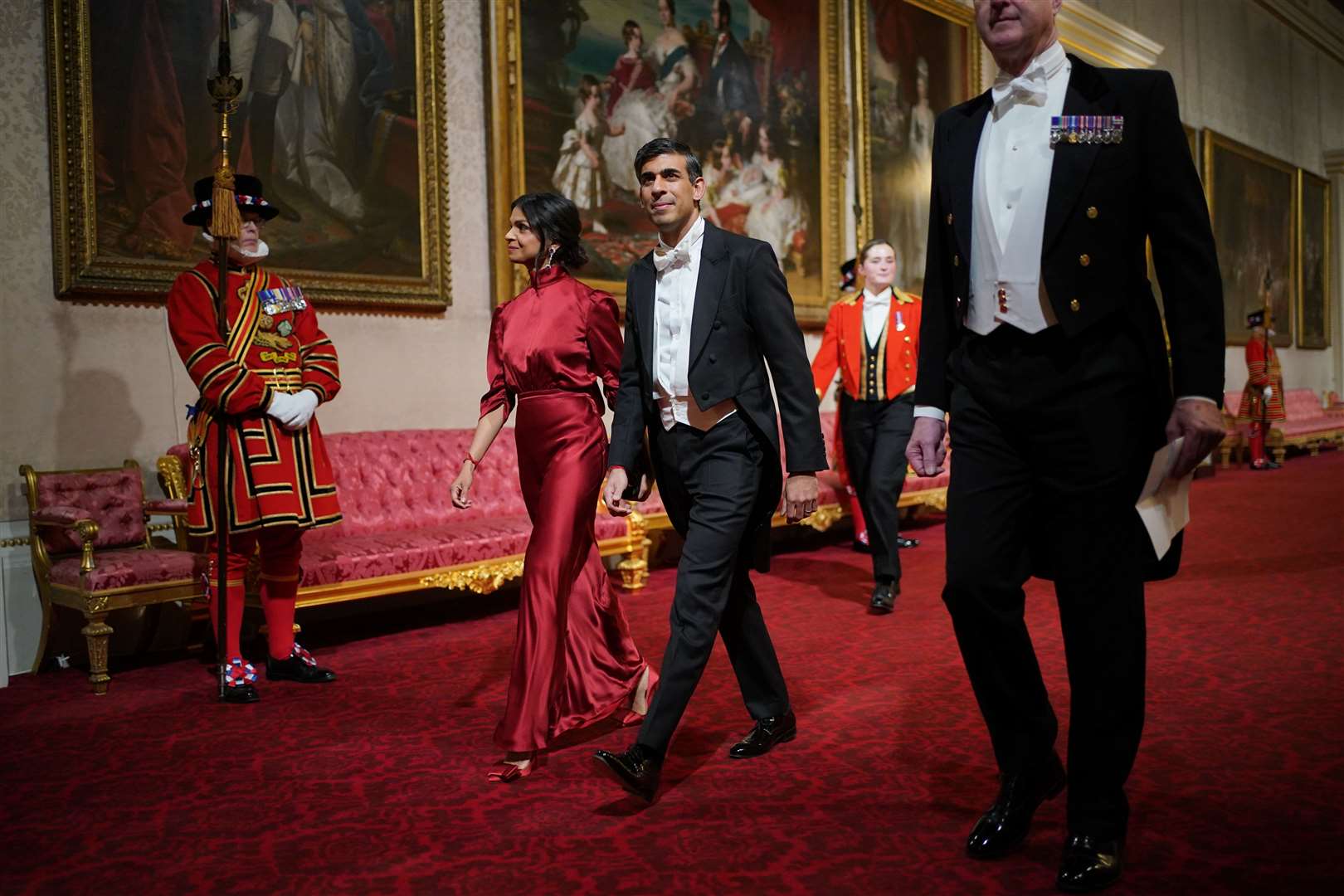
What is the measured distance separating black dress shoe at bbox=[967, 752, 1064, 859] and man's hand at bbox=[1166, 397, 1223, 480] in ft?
2.53

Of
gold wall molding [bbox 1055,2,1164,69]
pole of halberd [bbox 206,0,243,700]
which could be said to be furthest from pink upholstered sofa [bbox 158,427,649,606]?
gold wall molding [bbox 1055,2,1164,69]

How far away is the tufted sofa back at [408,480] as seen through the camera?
224 inches

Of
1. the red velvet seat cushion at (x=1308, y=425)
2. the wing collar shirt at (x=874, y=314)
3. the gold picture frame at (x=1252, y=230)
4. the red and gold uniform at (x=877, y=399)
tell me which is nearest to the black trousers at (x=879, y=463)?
the red and gold uniform at (x=877, y=399)

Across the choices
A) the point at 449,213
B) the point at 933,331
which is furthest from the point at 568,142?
the point at 933,331

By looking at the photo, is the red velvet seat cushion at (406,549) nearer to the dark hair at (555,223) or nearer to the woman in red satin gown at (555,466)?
the woman in red satin gown at (555,466)

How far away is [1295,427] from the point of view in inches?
610

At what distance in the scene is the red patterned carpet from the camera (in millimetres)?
2451

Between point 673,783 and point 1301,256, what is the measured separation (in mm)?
18775

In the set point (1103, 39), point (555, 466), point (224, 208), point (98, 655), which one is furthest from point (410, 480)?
point (1103, 39)

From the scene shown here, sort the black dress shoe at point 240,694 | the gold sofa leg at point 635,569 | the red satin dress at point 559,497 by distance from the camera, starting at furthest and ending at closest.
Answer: the gold sofa leg at point 635,569 < the black dress shoe at point 240,694 < the red satin dress at point 559,497

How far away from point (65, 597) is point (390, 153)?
9.50 feet

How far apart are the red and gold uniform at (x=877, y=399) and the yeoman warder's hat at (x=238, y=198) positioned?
266cm

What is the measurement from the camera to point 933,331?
8.11ft

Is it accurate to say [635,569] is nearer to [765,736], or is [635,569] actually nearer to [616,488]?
[765,736]
